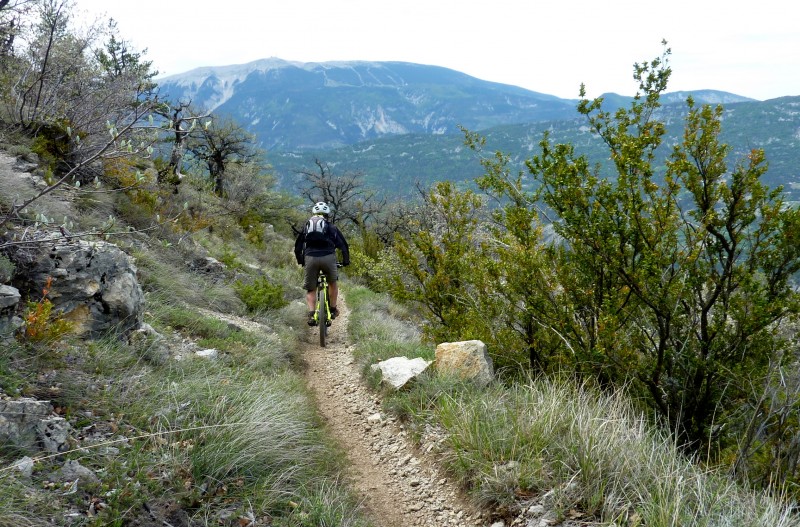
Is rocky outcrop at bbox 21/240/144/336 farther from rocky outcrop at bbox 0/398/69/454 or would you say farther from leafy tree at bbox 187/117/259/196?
leafy tree at bbox 187/117/259/196

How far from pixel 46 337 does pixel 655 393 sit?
5379 mm

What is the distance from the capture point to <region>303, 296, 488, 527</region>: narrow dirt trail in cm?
361

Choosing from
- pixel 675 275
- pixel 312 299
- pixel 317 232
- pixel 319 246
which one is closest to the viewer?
pixel 675 275

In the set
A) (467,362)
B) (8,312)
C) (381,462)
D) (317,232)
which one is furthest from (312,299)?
(8,312)

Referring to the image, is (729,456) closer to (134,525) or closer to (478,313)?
(478,313)

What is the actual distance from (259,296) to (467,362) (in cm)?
498

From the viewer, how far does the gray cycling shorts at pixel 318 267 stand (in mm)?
7980

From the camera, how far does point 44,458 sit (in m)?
2.51

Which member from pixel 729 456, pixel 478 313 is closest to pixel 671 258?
pixel 729 456

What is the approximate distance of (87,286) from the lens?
14.7 feet

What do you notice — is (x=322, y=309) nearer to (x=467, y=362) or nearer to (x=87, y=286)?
(x=467, y=362)

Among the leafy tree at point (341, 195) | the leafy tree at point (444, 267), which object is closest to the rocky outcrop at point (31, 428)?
the leafy tree at point (444, 267)

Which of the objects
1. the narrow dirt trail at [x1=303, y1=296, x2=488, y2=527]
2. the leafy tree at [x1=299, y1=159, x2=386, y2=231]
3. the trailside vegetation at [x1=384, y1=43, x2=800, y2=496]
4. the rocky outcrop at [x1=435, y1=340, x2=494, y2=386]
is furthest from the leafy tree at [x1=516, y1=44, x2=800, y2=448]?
the leafy tree at [x1=299, y1=159, x2=386, y2=231]

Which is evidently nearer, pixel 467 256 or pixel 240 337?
pixel 240 337
